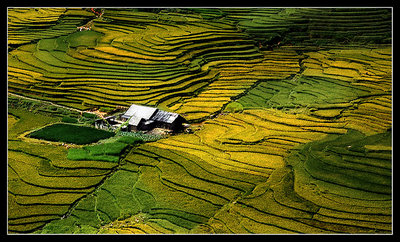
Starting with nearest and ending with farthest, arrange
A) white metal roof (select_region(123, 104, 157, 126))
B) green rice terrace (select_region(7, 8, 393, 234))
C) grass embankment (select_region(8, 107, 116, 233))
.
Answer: grass embankment (select_region(8, 107, 116, 233)) → green rice terrace (select_region(7, 8, 393, 234)) → white metal roof (select_region(123, 104, 157, 126))

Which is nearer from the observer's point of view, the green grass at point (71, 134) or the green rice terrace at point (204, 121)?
the green rice terrace at point (204, 121)

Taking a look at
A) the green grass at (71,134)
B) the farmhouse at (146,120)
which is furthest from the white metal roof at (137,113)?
the green grass at (71,134)

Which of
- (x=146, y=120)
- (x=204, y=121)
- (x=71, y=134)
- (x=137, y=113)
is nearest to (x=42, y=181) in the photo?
(x=71, y=134)

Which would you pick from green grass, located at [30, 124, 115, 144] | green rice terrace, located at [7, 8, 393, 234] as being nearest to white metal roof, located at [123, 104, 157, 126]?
green rice terrace, located at [7, 8, 393, 234]

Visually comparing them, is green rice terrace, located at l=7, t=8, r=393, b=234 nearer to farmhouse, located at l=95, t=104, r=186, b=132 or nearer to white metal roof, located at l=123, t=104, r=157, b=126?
farmhouse, located at l=95, t=104, r=186, b=132

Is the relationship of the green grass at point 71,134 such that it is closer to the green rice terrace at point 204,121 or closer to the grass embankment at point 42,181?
the green rice terrace at point 204,121
